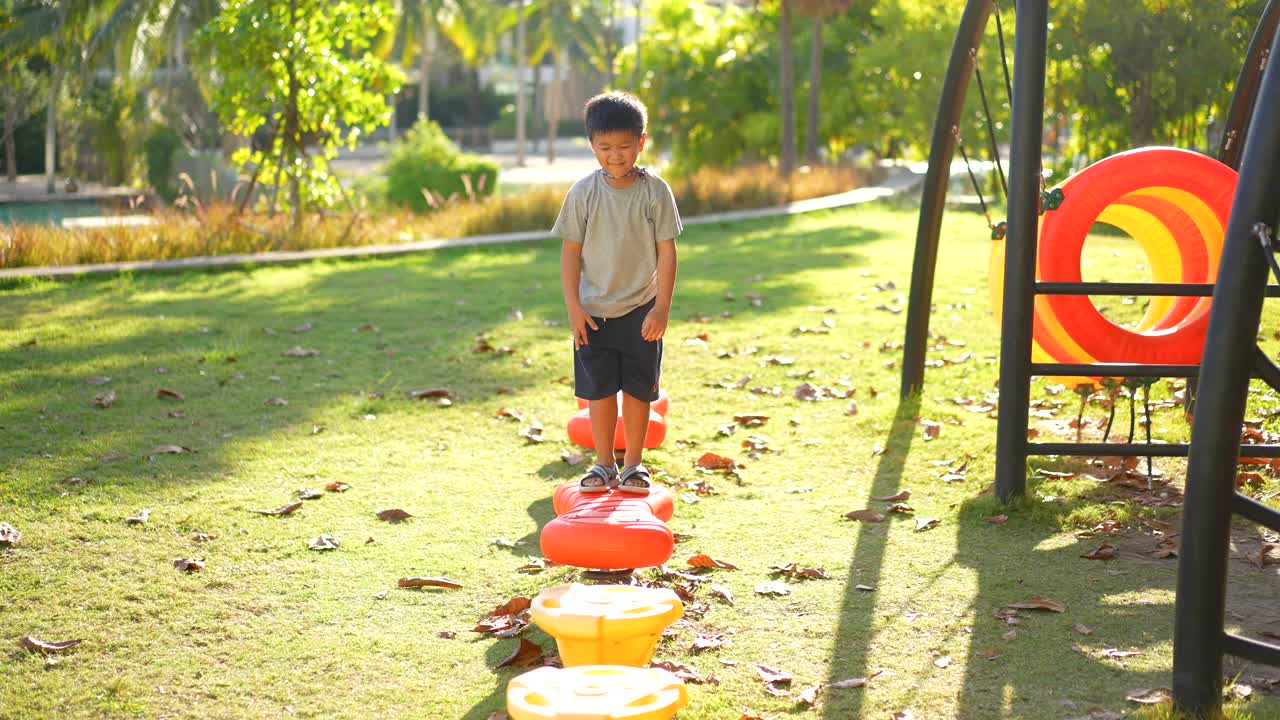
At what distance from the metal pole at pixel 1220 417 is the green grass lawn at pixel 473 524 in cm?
30

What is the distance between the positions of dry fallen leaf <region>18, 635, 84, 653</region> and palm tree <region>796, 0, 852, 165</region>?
20120 millimetres

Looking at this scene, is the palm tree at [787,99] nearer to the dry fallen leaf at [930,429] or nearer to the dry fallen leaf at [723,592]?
the dry fallen leaf at [930,429]

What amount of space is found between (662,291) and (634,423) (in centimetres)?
61

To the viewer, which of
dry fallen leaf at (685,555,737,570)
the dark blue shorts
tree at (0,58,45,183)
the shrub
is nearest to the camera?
dry fallen leaf at (685,555,737,570)

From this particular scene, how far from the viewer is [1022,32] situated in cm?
489

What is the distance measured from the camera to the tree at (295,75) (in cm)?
1320

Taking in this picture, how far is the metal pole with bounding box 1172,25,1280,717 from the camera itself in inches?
120

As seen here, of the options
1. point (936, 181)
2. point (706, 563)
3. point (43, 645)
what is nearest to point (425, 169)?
point (936, 181)

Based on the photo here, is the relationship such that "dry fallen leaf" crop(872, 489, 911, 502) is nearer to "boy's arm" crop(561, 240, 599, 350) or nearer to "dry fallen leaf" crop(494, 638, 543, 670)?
"boy's arm" crop(561, 240, 599, 350)

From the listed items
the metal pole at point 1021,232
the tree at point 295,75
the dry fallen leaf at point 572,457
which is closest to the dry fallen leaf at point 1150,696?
the metal pole at point 1021,232

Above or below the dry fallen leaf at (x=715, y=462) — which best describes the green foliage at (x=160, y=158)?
above

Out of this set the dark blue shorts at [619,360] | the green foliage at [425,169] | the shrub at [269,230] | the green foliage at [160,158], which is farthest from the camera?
the green foliage at [160,158]

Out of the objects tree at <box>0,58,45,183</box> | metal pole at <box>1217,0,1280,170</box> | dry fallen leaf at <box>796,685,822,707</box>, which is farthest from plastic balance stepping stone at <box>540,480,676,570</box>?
tree at <box>0,58,45,183</box>

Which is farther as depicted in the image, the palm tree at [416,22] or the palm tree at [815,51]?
the palm tree at [416,22]
